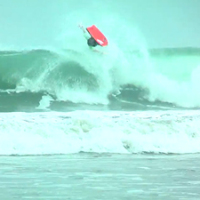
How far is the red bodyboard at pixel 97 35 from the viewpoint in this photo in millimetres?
13633

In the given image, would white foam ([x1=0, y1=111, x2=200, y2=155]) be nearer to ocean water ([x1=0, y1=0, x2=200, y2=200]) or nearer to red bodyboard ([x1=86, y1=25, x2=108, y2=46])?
ocean water ([x1=0, y1=0, x2=200, y2=200])

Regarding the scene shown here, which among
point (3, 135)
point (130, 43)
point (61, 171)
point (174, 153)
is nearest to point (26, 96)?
point (130, 43)

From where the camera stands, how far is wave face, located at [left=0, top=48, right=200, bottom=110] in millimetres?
12938

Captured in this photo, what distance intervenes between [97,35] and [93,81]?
40.1 inches

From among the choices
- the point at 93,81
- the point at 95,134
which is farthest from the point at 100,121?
the point at 93,81

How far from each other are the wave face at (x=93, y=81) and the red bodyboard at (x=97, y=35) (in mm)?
316

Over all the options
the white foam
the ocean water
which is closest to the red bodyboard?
the ocean water

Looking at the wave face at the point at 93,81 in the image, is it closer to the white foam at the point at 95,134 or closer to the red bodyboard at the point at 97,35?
the red bodyboard at the point at 97,35

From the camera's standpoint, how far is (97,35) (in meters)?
13.8

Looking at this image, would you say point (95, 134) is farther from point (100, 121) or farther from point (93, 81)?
point (93, 81)

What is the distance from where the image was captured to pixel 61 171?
6.01 metres

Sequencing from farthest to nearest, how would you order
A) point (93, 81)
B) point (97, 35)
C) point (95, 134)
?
point (97, 35)
point (93, 81)
point (95, 134)

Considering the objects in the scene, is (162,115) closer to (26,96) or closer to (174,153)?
(174,153)

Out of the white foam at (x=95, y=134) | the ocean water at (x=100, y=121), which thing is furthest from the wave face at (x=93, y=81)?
the white foam at (x=95, y=134)
